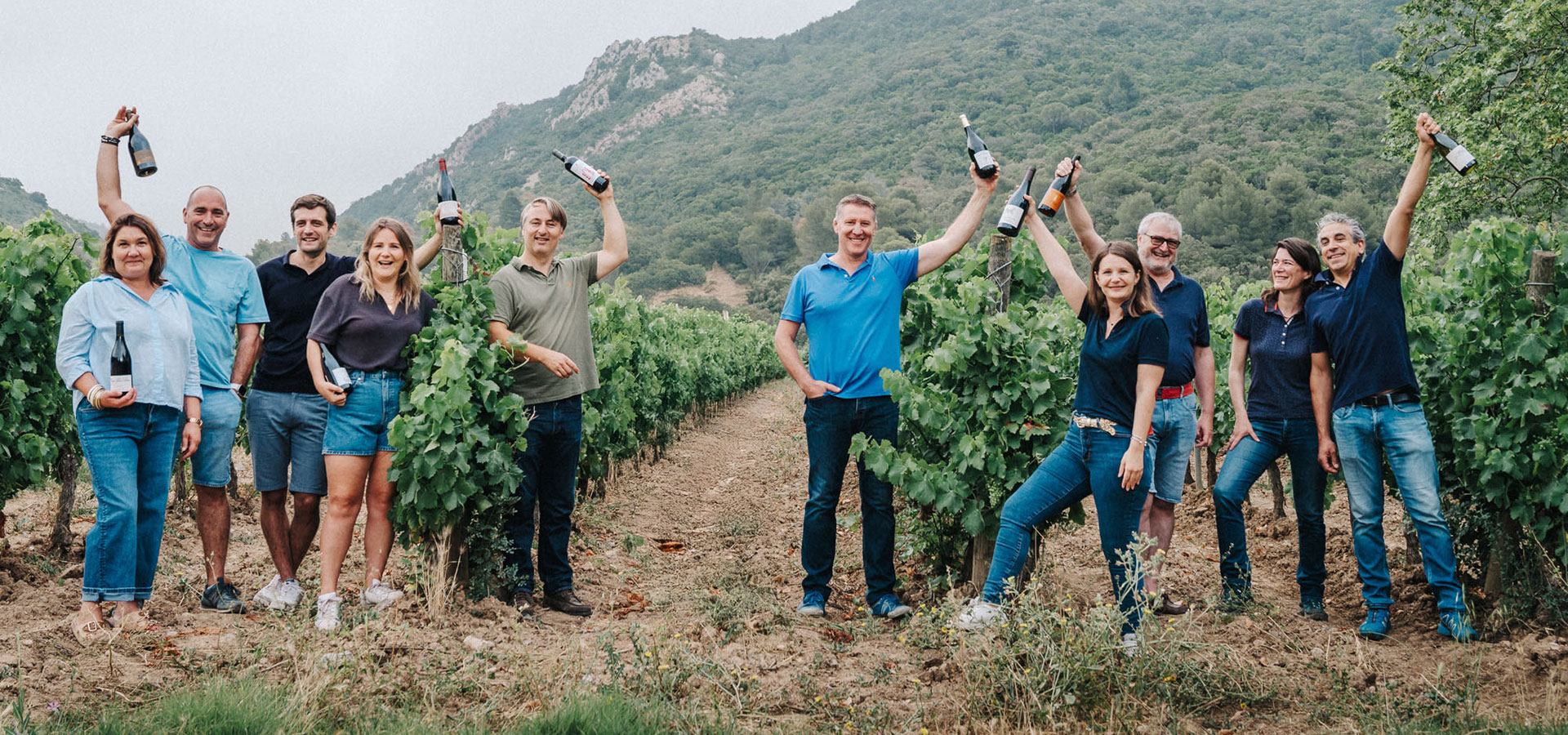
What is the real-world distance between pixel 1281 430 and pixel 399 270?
4376 millimetres

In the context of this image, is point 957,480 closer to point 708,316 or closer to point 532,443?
point 532,443

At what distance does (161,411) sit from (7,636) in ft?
3.80

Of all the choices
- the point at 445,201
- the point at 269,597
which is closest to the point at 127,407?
the point at 269,597

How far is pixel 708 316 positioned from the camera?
80.2 feet

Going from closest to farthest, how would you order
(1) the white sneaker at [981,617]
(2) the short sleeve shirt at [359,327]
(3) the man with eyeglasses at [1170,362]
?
(1) the white sneaker at [981,617] < (3) the man with eyeglasses at [1170,362] < (2) the short sleeve shirt at [359,327]

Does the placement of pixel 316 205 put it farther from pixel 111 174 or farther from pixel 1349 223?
pixel 1349 223

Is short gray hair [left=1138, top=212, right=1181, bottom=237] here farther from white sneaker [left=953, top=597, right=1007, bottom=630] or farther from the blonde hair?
the blonde hair

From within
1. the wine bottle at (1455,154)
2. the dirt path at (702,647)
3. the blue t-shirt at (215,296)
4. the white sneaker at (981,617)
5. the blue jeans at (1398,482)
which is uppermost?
the wine bottle at (1455,154)

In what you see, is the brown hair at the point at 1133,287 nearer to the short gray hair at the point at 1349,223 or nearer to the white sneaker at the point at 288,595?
the short gray hair at the point at 1349,223

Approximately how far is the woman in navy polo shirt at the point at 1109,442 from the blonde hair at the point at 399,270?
9.77 ft

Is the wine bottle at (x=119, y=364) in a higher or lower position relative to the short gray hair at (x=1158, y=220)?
lower

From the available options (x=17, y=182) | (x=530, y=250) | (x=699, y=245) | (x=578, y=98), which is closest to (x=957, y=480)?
(x=530, y=250)

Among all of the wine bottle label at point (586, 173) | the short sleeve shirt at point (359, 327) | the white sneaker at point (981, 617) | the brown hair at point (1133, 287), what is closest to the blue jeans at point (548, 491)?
the short sleeve shirt at point (359, 327)

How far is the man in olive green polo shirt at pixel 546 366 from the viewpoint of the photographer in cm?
439
